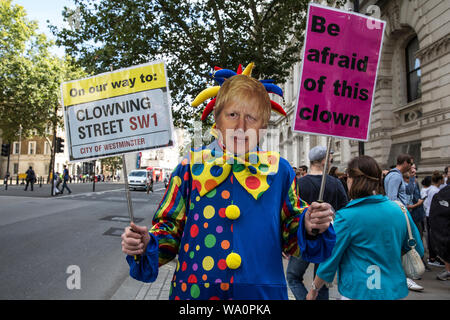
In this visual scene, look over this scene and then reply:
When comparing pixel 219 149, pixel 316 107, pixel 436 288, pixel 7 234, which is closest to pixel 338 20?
pixel 316 107

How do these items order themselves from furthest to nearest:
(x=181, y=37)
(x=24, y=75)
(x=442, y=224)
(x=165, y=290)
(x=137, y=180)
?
(x=24, y=75)
(x=137, y=180)
(x=181, y=37)
(x=165, y=290)
(x=442, y=224)

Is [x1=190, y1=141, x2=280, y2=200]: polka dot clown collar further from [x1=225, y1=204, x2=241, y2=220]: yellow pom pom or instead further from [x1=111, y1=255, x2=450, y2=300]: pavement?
[x1=111, y1=255, x2=450, y2=300]: pavement

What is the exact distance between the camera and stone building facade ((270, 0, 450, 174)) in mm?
10883

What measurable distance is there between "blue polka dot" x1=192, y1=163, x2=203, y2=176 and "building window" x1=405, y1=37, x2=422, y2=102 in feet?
45.7

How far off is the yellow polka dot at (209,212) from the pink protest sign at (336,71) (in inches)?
27.8

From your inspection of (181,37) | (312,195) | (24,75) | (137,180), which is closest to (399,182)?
(312,195)

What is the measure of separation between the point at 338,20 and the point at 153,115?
1.24 metres

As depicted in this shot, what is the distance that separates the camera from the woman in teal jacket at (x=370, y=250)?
8.00ft

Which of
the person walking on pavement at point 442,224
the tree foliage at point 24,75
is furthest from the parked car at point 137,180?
the person walking on pavement at point 442,224

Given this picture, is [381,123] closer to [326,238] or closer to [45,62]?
[326,238]

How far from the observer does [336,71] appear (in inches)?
77.4

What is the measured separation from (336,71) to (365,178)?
1.14 meters

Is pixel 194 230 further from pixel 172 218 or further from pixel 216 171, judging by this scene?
pixel 216 171

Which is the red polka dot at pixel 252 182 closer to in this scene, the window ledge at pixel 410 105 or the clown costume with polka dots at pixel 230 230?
the clown costume with polka dots at pixel 230 230
